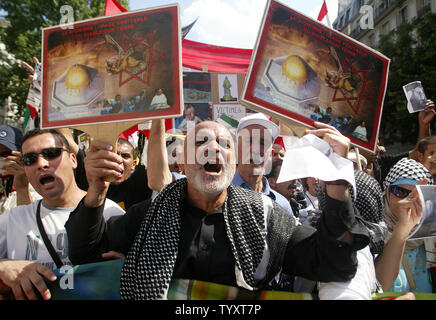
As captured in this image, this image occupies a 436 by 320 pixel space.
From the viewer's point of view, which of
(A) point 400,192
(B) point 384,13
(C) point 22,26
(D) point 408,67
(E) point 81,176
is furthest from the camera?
(B) point 384,13

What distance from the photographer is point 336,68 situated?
2.19m

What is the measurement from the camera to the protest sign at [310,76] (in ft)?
6.79

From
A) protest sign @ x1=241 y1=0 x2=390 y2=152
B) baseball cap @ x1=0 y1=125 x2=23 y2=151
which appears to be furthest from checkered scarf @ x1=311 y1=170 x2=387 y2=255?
baseball cap @ x1=0 y1=125 x2=23 y2=151

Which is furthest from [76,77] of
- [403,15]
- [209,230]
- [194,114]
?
[403,15]

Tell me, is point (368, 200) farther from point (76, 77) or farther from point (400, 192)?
point (76, 77)

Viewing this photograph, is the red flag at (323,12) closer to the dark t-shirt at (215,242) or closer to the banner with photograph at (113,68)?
the banner with photograph at (113,68)

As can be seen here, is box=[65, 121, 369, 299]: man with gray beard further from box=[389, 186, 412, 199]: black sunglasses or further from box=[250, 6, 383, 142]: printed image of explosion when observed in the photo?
box=[389, 186, 412, 199]: black sunglasses

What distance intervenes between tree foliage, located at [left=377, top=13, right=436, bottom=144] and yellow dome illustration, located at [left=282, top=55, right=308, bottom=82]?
17791 mm

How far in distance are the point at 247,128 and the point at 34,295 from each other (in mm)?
2126

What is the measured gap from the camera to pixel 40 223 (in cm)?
204

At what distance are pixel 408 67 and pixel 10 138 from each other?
74.1 ft

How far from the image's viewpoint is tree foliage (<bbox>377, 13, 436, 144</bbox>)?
1848 centimetres
